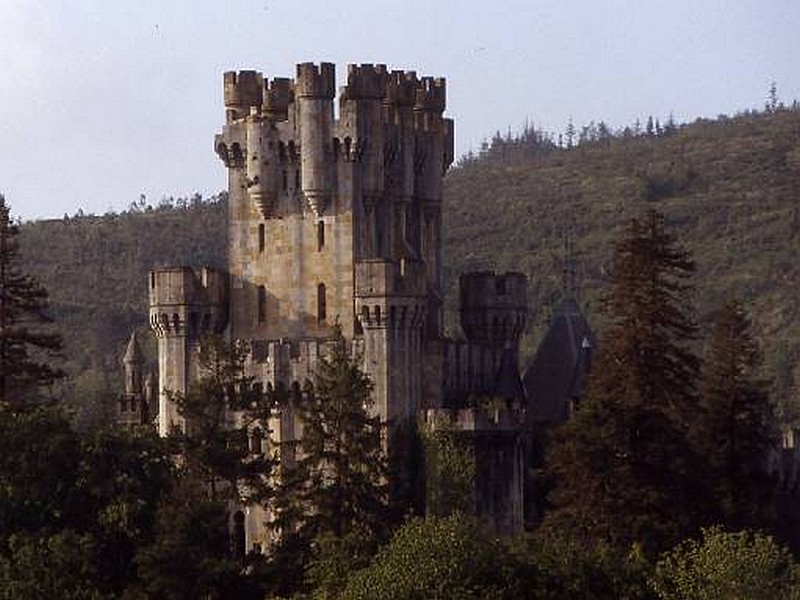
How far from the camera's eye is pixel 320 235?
86.1 meters

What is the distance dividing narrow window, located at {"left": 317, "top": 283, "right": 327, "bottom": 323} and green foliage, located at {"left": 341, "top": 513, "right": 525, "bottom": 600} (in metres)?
14.3

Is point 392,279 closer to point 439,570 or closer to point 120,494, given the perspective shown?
point 120,494

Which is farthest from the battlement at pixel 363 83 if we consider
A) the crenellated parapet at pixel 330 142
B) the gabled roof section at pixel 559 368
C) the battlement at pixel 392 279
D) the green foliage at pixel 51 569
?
the green foliage at pixel 51 569

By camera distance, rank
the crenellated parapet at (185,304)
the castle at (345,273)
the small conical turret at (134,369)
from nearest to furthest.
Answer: the castle at (345,273) < the crenellated parapet at (185,304) < the small conical turret at (134,369)

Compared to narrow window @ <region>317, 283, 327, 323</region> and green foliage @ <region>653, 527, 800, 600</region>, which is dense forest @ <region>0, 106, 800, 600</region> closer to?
green foliage @ <region>653, 527, 800, 600</region>

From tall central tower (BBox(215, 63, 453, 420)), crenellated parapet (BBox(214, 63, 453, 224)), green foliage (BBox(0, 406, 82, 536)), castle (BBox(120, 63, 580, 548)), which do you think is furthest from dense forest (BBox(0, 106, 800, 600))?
crenellated parapet (BBox(214, 63, 453, 224))

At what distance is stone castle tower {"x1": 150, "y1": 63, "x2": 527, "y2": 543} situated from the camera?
273 ft

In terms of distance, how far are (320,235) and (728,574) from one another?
2007cm

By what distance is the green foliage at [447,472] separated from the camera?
80.6 meters

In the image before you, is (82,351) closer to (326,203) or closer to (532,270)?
(532,270)

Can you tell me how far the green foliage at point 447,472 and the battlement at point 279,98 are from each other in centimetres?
1131

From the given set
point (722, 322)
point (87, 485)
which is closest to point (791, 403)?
point (722, 322)

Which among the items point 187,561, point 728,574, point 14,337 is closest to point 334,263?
point 14,337

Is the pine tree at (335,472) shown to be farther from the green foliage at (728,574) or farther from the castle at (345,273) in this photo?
the green foliage at (728,574)
